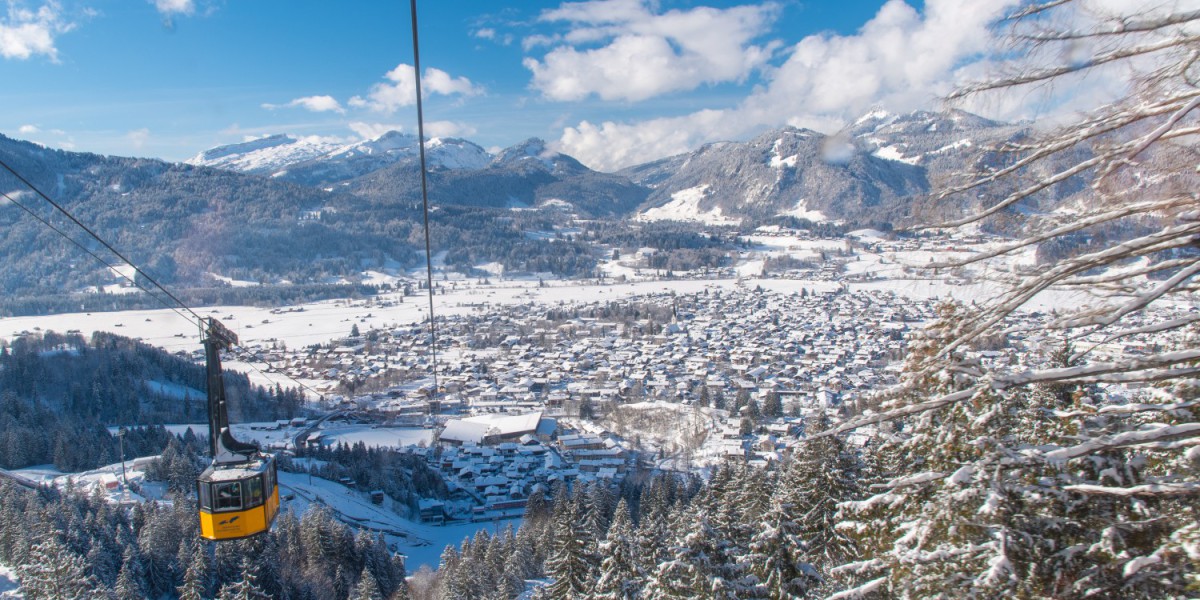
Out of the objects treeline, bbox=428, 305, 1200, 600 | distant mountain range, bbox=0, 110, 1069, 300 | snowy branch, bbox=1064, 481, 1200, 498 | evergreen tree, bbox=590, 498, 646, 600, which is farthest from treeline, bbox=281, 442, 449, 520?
distant mountain range, bbox=0, 110, 1069, 300

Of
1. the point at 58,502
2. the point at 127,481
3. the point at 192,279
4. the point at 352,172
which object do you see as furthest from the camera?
the point at 352,172

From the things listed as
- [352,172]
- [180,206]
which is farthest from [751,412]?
[352,172]

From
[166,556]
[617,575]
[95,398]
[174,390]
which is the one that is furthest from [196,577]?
[174,390]

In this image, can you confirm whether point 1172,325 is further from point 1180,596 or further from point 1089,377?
point 1180,596

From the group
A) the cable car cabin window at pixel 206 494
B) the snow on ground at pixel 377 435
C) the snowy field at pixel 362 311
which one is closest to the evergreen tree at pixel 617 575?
the cable car cabin window at pixel 206 494

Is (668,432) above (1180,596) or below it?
below

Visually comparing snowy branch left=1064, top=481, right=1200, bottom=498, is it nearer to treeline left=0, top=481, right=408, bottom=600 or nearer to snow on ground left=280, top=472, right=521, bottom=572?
treeline left=0, top=481, right=408, bottom=600

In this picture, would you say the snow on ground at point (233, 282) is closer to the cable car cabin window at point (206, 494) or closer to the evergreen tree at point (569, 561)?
the evergreen tree at point (569, 561)

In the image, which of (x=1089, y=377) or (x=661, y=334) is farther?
(x=661, y=334)
